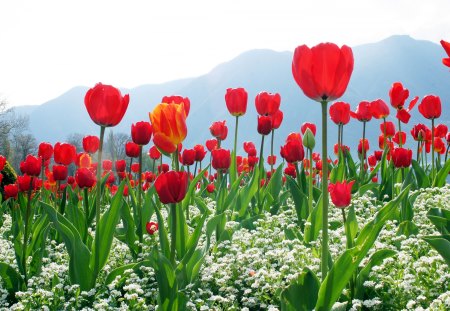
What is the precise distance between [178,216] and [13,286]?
56.8 inches

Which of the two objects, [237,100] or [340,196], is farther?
[237,100]

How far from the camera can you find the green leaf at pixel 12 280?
3.61 meters

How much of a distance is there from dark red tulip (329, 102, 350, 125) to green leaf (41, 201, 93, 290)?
334 cm

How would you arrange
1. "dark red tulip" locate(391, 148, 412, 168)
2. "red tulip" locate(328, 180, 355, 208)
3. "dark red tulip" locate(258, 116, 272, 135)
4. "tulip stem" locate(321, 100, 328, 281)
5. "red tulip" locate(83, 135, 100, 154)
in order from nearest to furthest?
"tulip stem" locate(321, 100, 328, 281)
"red tulip" locate(328, 180, 355, 208)
"dark red tulip" locate(391, 148, 412, 168)
"dark red tulip" locate(258, 116, 272, 135)
"red tulip" locate(83, 135, 100, 154)

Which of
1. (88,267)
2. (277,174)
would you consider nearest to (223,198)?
(277,174)

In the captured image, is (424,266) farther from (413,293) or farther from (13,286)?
(13,286)

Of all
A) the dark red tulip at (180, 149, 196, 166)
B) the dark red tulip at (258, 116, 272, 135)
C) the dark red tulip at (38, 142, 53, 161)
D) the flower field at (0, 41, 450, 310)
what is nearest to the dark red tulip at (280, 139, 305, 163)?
the flower field at (0, 41, 450, 310)

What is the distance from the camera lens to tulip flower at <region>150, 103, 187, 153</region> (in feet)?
8.82

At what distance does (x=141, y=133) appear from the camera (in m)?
3.38

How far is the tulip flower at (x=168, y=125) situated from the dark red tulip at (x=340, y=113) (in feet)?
10.5

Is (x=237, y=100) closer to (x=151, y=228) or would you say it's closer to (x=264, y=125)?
(x=264, y=125)

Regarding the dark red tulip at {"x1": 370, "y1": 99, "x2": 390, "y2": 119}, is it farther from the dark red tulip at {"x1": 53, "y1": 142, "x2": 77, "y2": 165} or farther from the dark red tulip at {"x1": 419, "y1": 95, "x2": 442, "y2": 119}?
the dark red tulip at {"x1": 53, "y1": 142, "x2": 77, "y2": 165}

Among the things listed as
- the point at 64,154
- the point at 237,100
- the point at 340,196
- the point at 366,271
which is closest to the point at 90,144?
the point at 64,154

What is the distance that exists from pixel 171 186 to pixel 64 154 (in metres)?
2.58
